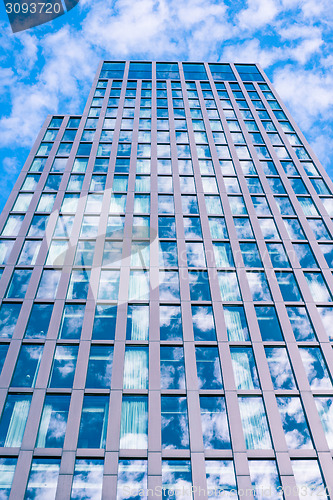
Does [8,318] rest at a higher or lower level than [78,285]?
lower

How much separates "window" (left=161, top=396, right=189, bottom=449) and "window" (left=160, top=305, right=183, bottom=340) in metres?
3.65

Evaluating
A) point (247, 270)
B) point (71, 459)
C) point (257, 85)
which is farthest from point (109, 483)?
point (257, 85)

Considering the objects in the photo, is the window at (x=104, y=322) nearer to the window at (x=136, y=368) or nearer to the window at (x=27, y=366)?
the window at (x=136, y=368)

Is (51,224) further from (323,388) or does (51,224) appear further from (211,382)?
(323,388)

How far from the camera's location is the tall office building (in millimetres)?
18484

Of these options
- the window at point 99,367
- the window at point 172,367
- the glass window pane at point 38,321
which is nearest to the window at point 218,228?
the window at point 172,367

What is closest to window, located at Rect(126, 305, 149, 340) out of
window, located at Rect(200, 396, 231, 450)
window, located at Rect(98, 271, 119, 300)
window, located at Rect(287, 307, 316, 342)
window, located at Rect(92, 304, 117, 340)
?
window, located at Rect(92, 304, 117, 340)

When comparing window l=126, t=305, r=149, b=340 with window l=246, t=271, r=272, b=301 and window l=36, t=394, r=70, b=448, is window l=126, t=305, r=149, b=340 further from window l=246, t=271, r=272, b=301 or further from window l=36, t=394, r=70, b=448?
window l=246, t=271, r=272, b=301

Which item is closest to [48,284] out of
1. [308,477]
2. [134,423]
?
[134,423]

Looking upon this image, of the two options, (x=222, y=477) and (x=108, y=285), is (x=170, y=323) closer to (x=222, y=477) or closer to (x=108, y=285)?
(x=108, y=285)

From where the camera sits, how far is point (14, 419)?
19.4 meters

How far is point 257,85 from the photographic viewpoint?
49.7 m

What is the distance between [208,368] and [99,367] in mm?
5514

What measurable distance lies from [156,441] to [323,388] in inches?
339
